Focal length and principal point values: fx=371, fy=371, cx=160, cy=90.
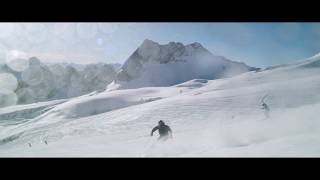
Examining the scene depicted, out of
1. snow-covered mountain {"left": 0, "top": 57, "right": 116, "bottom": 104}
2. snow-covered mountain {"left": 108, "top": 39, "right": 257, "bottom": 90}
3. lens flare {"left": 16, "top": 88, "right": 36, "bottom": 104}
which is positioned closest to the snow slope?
snow-covered mountain {"left": 108, "top": 39, "right": 257, "bottom": 90}

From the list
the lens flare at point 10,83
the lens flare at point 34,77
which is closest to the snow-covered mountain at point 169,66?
the lens flare at point 34,77

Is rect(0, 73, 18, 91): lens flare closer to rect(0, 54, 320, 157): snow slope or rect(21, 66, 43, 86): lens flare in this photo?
rect(21, 66, 43, 86): lens flare

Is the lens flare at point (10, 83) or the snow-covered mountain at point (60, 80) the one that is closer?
the lens flare at point (10, 83)

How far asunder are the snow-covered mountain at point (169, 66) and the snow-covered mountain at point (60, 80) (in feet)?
58.3

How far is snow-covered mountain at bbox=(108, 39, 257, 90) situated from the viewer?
12800 cm

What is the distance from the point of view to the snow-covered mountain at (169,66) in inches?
5039

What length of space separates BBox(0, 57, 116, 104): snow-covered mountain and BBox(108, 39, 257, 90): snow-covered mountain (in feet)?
58.3

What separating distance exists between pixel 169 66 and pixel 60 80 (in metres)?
47.9

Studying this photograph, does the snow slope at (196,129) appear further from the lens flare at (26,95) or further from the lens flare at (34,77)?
the lens flare at (34,77)

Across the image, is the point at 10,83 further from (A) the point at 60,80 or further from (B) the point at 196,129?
(B) the point at 196,129

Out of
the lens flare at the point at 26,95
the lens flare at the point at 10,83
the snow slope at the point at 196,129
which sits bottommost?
the snow slope at the point at 196,129
